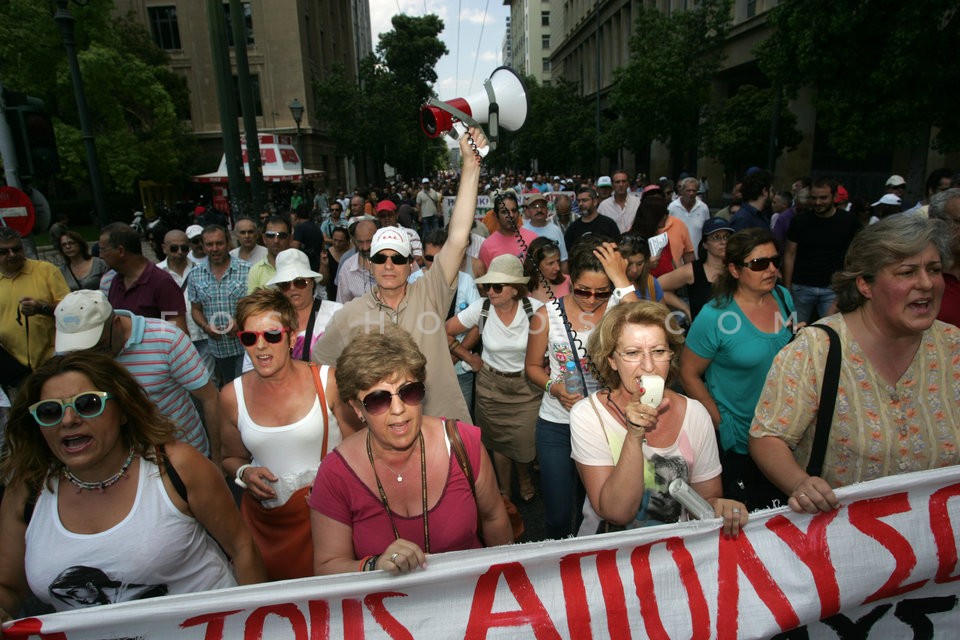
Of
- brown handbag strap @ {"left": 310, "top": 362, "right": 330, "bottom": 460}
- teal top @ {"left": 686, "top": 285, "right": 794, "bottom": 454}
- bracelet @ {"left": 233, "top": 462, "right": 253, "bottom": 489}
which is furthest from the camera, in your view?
teal top @ {"left": 686, "top": 285, "right": 794, "bottom": 454}

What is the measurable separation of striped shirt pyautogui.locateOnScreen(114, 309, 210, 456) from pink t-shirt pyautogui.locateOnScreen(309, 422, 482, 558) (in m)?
1.36

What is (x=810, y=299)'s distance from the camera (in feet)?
19.5

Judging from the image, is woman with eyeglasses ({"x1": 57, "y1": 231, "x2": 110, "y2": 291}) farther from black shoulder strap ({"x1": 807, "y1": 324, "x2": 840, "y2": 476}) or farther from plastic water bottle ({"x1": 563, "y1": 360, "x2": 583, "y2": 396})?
black shoulder strap ({"x1": 807, "y1": 324, "x2": 840, "y2": 476})

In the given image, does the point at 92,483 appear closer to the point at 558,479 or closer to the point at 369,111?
the point at 558,479

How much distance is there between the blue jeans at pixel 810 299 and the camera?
5.81 meters

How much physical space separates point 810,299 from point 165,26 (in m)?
40.8

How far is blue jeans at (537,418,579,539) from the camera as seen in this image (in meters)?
3.17

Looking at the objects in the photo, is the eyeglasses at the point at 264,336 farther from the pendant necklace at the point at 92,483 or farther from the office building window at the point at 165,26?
the office building window at the point at 165,26

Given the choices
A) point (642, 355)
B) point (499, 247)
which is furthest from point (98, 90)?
point (642, 355)

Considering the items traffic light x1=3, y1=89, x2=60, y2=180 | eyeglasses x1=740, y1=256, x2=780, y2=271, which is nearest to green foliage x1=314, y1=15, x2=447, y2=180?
traffic light x1=3, y1=89, x2=60, y2=180

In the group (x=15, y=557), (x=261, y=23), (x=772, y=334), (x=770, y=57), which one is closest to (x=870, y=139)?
(x=770, y=57)

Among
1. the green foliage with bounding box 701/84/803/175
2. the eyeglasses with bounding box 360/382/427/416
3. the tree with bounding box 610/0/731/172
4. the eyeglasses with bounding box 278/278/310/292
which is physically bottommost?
the eyeglasses with bounding box 360/382/427/416

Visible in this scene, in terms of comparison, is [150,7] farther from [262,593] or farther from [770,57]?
[262,593]

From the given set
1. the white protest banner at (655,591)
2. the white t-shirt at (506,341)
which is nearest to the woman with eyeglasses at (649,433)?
the white protest banner at (655,591)
